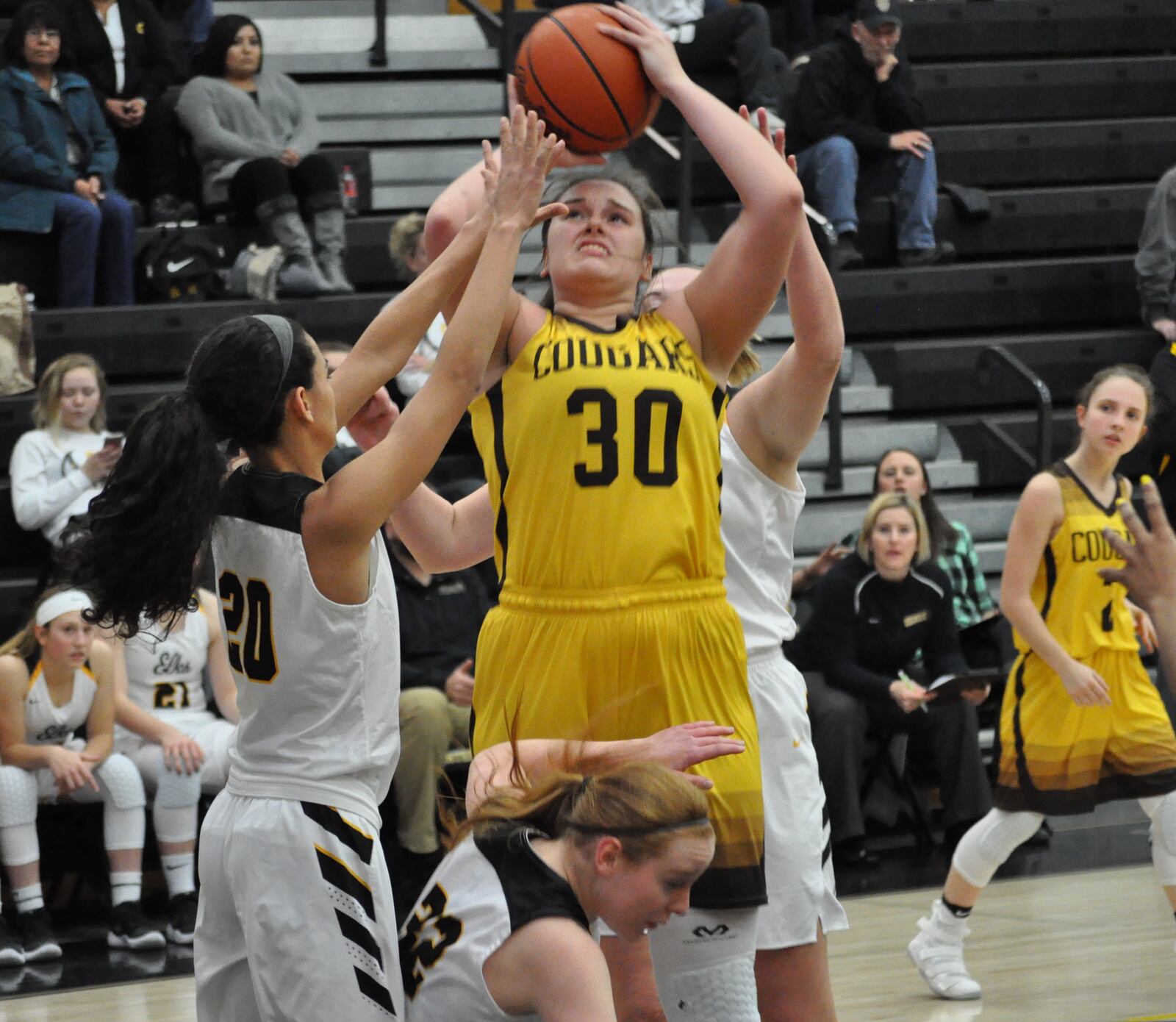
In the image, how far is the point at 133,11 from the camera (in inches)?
340

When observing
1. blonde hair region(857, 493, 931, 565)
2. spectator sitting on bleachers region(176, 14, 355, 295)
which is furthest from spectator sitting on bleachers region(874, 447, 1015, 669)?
spectator sitting on bleachers region(176, 14, 355, 295)

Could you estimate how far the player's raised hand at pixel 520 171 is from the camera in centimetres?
276

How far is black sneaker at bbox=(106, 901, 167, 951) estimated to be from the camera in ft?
19.5

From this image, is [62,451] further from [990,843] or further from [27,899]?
[990,843]

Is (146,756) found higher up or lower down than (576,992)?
lower down

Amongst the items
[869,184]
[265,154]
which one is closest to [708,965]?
[265,154]

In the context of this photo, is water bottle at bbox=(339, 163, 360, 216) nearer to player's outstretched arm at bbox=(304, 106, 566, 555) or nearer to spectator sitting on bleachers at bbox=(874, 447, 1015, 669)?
spectator sitting on bleachers at bbox=(874, 447, 1015, 669)

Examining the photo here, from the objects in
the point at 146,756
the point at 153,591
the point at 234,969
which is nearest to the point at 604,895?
the point at 234,969

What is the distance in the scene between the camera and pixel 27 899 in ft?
19.5

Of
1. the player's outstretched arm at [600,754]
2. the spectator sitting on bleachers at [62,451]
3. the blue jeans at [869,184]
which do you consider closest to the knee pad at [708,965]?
the player's outstretched arm at [600,754]

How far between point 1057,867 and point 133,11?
571cm

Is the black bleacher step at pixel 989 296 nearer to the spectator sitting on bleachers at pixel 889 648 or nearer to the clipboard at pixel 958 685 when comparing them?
the spectator sitting on bleachers at pixel 889 648

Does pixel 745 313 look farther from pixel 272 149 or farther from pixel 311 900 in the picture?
pixel 272 149

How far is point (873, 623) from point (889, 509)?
456 mm
